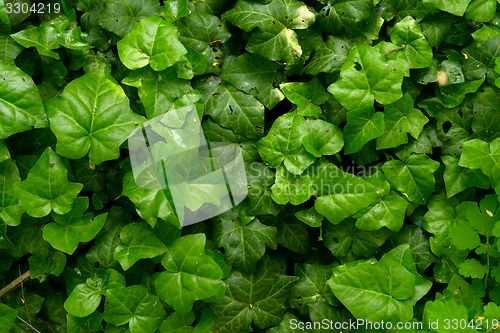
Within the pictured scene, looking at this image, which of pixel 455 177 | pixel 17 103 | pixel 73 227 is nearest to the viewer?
pixel 17 103

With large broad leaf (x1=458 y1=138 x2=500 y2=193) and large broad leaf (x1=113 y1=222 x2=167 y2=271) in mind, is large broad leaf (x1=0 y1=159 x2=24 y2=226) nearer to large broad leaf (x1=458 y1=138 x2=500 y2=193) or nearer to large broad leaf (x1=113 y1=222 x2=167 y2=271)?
large broad leaf (x1=113 y1=222 x2=167 y2=271)

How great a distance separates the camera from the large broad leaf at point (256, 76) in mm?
1433

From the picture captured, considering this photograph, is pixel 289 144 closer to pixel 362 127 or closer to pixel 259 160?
pixel 259 160

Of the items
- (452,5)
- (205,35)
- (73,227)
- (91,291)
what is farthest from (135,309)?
(452,5)

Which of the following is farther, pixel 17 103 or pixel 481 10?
pixel 481 10

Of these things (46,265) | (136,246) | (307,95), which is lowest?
(46,265)

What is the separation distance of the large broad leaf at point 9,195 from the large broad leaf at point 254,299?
88cm

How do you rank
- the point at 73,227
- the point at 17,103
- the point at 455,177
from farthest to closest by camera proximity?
the point at 455,177 < the point at 73,227 < the point at 17,103

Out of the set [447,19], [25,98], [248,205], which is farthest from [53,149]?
[447,19]

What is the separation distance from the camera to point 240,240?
4.71 feet

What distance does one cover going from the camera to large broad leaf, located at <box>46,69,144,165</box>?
1.26 m

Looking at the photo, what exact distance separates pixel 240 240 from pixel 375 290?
0.59 metres

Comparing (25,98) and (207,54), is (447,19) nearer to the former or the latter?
(207,54)

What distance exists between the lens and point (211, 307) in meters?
1.45
